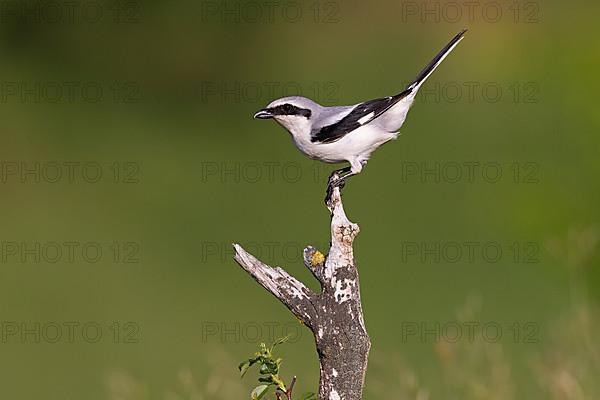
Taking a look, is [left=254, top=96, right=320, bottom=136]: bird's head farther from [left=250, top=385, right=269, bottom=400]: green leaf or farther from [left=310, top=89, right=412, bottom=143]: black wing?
[left=250, top=385, right=269, bottom=400]: green leaf

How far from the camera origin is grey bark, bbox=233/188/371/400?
2139 millimetres

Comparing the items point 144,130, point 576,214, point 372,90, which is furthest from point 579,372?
point 144,130

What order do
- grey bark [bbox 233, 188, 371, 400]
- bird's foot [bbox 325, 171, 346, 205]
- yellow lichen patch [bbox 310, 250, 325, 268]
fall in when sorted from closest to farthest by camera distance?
grey bark [bbox 233, 188, 371, 400], yellow lichen patch [bbox 310, 250, 325, 268], bird's foot [bbox 325, 171, 346, 205]

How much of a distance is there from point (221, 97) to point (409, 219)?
11.9ft

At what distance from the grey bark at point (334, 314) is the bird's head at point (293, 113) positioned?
25.1 inches

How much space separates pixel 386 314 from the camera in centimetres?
701

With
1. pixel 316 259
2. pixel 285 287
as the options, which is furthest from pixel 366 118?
pixel 285 287

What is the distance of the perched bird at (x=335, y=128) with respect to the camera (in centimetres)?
281

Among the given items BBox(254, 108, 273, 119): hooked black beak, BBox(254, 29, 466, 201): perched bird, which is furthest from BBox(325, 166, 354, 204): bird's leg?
BBox(254, 108, 273, 119): hooked black beak

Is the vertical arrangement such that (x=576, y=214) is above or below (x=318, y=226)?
above

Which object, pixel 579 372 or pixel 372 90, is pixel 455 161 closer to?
pixel 372 90

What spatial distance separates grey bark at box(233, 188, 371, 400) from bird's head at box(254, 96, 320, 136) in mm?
637

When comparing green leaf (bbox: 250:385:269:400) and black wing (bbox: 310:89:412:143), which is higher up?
black wing (bbox: 310:89:412:143)

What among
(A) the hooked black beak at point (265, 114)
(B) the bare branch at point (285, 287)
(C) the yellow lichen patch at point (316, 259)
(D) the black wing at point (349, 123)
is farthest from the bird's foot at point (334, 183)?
(B) the bare branch at point (285, 287)
